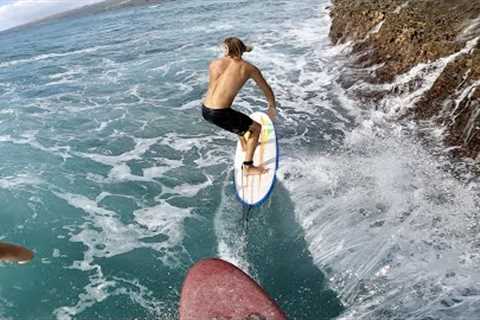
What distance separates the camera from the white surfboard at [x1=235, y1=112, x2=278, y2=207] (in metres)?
8.14

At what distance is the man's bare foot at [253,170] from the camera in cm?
809

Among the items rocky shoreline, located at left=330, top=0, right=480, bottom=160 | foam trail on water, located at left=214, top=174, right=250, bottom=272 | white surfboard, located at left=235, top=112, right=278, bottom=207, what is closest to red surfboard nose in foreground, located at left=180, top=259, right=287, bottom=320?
foam trail on water, located at left=214, top=174, right=250, bottom=272

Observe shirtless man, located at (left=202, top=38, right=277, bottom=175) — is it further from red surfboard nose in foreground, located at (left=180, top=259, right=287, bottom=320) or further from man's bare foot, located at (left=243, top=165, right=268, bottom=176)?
red surfboard nose in foreground, located at (left=180, top=259, right=287, bottom=320)

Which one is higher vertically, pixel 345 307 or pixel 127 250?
pixel 127 250

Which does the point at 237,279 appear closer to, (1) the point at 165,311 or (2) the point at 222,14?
(1) the point at 165,311

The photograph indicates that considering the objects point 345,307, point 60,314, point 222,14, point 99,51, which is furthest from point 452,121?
point 222,14

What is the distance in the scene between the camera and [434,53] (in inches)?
501

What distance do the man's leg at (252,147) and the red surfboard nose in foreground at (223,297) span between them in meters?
2.37

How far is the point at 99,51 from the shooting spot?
3216 centimetres

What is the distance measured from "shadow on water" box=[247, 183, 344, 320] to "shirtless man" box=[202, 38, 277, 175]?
1470 millimetres

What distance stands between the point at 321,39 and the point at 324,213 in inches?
664

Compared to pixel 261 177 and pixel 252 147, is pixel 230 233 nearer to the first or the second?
pixel 261 177

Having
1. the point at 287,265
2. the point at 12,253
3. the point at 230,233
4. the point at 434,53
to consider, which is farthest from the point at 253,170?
the point at 434,53

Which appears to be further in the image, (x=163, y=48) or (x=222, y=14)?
(x=222, y=14)
